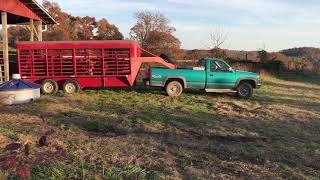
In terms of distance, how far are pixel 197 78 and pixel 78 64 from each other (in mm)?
4603

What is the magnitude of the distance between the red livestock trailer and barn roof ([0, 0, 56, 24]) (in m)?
2.08

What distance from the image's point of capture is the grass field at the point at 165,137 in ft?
24.4

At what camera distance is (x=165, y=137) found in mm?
10227

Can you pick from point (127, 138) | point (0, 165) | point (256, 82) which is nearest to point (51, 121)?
point (127, 138)

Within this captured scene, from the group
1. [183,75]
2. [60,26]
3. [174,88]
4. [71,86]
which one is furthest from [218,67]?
[60,26]

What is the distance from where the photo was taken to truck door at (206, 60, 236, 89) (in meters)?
18.1

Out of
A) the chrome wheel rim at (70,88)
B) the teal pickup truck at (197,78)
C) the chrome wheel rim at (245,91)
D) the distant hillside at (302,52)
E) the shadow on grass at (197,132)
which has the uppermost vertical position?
the distant hillside at (302,52)

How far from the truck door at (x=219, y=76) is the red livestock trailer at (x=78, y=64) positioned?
2.01 m

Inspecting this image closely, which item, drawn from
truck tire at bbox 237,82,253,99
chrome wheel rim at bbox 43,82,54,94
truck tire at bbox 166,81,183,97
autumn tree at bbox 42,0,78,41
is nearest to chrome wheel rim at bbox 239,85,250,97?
truck tire at bbox 237,82,253,99

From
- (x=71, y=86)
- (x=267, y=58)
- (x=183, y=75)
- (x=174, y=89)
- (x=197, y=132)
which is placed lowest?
(x=197, y=132)

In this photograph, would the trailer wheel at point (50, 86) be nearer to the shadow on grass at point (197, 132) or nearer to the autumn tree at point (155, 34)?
the shadow on grass at point (197, 132)

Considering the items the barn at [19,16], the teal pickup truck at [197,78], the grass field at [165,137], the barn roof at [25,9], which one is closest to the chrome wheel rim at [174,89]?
the teal pickup truck at [197,78]

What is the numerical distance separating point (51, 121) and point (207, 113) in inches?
188

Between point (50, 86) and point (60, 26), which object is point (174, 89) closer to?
point (50, 86)
